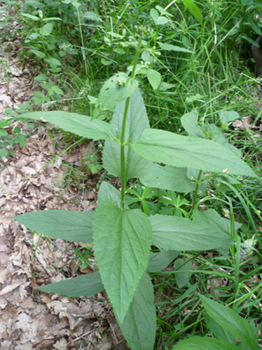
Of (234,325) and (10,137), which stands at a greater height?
(234,325)

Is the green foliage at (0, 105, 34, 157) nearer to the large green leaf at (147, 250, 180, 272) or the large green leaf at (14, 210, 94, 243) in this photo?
the large green leaf at (14, 210, 94, 243)

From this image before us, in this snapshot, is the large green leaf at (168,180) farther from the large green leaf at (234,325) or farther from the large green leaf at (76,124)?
the large green leaf at (234,325)

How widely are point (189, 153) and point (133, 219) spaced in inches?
16.8

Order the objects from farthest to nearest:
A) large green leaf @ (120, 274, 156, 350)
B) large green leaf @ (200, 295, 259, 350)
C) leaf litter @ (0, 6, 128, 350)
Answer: leaf litter @ (0, 6, 128, 350) < large green leaf @ (120, 274, 156, 350) < large green leaf @ (200, 295, 259, 350)

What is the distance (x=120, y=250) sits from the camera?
105cm

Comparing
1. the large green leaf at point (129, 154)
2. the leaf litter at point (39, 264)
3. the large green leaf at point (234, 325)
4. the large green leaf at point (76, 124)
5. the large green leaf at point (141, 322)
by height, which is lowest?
the leaf litter at point (39, 264)

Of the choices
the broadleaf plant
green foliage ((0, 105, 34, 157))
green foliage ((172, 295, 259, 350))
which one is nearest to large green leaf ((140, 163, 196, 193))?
the broadleaf plant

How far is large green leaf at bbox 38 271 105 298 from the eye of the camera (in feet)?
4.92

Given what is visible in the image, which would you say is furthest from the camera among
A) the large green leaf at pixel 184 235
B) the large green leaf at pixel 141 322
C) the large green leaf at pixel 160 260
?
the large green leaf at pixel 160 260

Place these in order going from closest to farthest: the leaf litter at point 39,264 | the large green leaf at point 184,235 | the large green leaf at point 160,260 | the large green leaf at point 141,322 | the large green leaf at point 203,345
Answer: the large green leaf at point 203,345 → the large green leaf at point 141,322 → the large green leaf at point 184,235 → the large green leaf at point 160,260 → the leaf litter at point 39,264

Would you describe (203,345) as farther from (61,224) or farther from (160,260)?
(61,224)

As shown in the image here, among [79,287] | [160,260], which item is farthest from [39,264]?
[160,260]

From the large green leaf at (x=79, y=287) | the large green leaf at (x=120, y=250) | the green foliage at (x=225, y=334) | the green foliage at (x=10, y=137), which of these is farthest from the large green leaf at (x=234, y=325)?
the green foliage at (x=10, y=137)

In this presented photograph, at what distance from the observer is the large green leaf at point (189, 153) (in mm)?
963
